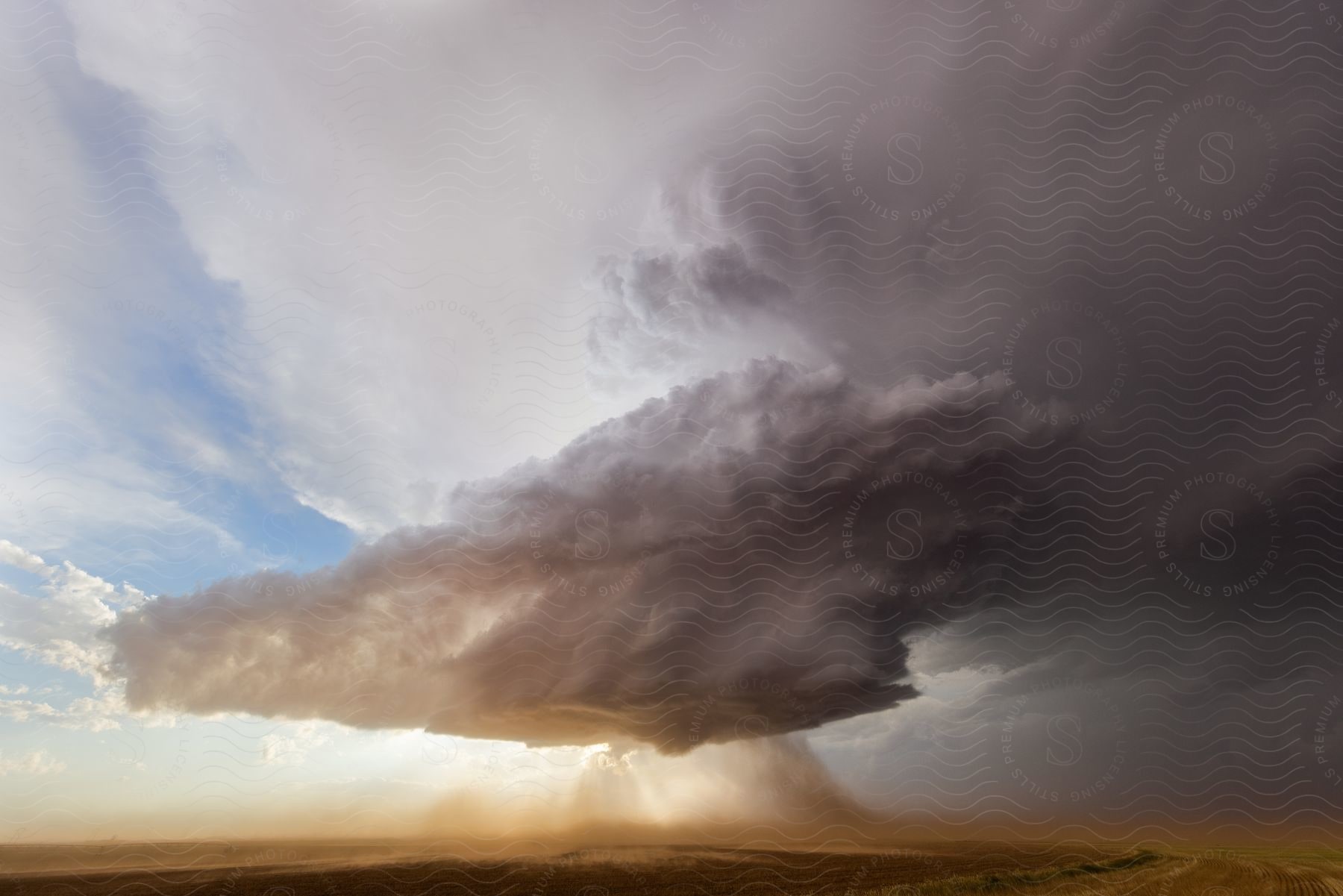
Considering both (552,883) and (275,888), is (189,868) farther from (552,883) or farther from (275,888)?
(552,883)

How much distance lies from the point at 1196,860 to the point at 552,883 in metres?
12.2

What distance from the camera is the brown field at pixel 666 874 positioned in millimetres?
9695

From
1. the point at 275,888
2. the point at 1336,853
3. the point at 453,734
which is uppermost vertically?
the point at 453,734

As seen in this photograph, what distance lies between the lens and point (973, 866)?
11.8 metres

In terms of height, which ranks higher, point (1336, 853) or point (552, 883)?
point (552, 883)

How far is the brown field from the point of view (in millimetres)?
9695

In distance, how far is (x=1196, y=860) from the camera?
1252 cm

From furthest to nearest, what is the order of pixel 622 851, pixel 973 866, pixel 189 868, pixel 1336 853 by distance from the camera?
pixel 1336 853, pixel 973 866, pixel 622 851, pixel 189 868

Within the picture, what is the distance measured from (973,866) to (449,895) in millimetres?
9019

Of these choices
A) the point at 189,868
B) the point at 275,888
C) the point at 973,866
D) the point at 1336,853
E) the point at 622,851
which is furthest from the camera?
the point at 1336,853

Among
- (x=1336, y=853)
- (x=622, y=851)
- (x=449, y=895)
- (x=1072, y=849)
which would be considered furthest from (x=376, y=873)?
(x=1336, y=853)

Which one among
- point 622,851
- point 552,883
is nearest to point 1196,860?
point 622,851

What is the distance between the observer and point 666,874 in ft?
35.9

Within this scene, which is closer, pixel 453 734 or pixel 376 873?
pixel 453 734
